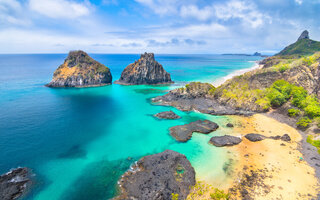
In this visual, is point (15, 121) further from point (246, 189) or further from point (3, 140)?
point (246, 189)

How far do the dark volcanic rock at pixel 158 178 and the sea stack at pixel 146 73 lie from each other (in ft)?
296

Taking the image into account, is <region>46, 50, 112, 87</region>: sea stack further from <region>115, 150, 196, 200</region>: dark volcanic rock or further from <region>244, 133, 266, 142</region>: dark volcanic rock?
<region>244, 133, 266, 142</region>: dark volcanic rock

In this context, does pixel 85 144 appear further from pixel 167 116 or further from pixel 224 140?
pixel 224 140

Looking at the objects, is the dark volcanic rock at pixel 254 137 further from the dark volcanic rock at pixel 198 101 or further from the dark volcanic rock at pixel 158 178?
the dark volcanic rock at pixel 158 178

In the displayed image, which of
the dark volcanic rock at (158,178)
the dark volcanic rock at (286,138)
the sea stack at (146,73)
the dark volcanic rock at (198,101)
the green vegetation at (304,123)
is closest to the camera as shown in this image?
the dark volcanic rock at (158,178)

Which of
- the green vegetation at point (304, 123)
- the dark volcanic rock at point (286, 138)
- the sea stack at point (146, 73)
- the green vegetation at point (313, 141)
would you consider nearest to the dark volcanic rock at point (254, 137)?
the dark volcanic rock at point (286, 138)

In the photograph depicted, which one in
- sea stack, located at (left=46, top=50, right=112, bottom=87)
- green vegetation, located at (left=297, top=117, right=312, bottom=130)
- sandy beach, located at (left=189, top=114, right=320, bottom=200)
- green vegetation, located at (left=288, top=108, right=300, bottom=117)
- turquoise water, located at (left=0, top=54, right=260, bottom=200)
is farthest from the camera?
sea stack, located at (left=46, top=50, right=112, bottom=87)

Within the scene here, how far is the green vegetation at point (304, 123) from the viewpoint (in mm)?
47531

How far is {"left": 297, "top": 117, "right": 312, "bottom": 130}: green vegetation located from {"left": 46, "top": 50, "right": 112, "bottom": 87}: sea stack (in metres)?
111

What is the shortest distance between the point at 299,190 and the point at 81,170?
40.0 meters

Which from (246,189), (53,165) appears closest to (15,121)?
(53,165)

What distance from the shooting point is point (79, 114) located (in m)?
61.2

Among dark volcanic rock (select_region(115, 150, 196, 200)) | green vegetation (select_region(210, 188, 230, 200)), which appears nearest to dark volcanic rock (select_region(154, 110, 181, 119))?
dark volcanic rock (select_region(115, 150, 196, 200))

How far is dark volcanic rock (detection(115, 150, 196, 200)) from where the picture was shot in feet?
84.9
